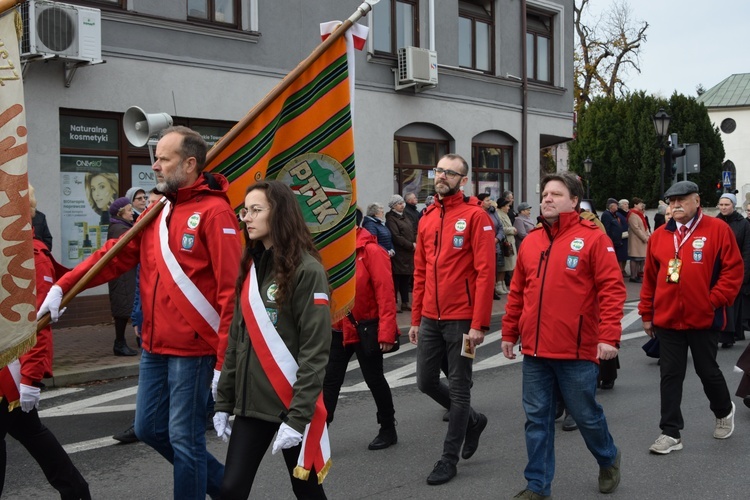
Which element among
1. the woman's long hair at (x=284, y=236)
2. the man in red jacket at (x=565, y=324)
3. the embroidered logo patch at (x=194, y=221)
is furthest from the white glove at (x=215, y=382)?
the man in red jacket at (x=565, y=324)

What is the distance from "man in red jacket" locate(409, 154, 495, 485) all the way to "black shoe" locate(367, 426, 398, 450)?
643mm

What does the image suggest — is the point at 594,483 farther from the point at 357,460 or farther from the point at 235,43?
the point at 235,43

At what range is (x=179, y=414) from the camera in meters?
3.74

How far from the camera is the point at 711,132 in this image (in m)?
44.0

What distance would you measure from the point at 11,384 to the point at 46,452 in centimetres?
41

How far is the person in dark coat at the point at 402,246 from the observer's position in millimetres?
13805

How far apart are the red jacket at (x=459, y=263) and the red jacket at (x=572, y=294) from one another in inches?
18.2

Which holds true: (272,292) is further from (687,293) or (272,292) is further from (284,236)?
(687,293)

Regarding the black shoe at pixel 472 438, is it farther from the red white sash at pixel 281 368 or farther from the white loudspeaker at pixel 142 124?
the white loudspeaker at pixel 142 124

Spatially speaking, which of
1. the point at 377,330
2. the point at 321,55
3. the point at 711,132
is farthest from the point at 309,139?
the point at 711,132

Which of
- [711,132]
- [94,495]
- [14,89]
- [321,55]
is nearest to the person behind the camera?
[14,89]

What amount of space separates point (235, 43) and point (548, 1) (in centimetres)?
1047

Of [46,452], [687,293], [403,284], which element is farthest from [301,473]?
[403,284]

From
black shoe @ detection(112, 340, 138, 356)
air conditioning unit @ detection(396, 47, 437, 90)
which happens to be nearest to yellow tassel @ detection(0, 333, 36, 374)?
black shoe @ detection(112, 340, 138, 356)
